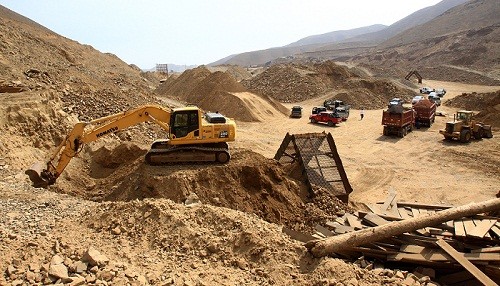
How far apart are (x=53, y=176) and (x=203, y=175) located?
13.1 ft

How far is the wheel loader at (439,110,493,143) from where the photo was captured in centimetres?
2152

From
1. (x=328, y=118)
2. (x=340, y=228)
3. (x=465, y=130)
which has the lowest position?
(x=465, y=130)

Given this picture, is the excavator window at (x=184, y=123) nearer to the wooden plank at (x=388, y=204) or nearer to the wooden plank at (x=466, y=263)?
the wooden plank at (x=388, y=204)

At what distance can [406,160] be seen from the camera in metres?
19.1

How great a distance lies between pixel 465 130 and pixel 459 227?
647 inches

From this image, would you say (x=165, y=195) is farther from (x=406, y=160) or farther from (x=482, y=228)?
(x=406, y=160)

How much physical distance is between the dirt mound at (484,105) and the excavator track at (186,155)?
20.3m

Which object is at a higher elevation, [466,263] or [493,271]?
[466,263]

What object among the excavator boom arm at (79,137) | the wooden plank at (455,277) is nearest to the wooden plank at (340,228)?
the wooden plank at (455,277)

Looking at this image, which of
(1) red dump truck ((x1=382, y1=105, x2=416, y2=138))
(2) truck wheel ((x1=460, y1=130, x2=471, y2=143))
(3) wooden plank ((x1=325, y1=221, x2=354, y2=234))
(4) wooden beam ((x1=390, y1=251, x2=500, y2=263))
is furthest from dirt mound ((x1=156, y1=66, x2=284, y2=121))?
(4) wooden beam ((x1=390, y1=251, x2=500, y2=263))

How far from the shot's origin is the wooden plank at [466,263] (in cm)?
582

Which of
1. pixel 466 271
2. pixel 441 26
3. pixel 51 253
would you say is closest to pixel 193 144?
pixel 51 253

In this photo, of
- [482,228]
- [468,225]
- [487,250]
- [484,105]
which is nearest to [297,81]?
[484,105]

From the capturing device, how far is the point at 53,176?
10.7 m
